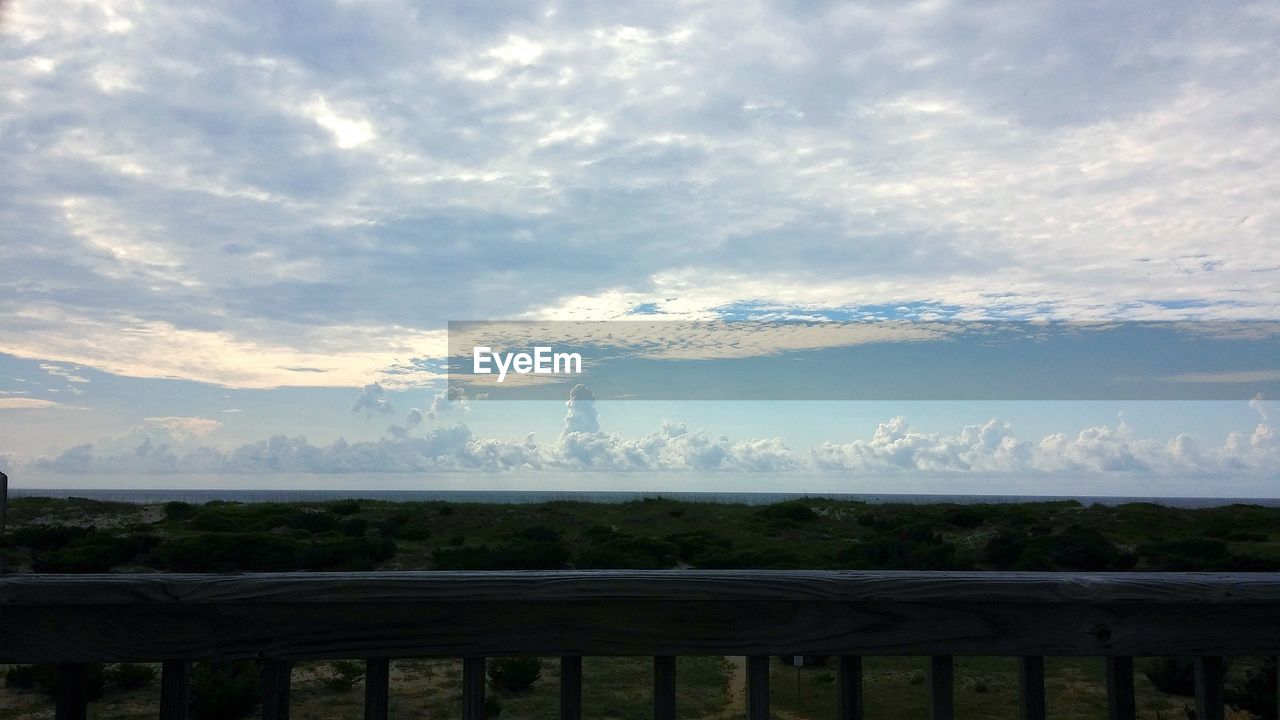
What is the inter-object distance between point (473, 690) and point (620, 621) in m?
0.37

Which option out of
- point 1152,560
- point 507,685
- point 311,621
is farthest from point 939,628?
point 1152,560

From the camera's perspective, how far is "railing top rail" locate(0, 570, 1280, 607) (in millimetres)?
1986

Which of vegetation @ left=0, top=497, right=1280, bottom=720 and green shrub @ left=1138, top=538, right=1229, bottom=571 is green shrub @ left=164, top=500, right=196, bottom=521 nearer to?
vegetation @ left=0, top=497, right=1280, bottom=720

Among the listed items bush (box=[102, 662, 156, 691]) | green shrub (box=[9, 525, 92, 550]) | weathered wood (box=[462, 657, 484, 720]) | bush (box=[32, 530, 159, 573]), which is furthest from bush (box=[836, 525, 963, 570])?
green shrub (box=[9, 525, 92, 550])

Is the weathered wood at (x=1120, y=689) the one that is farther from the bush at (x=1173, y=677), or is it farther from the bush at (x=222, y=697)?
the bush at (x=1173, y=677)

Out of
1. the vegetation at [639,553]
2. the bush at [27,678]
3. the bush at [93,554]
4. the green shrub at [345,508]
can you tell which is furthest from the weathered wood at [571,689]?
the green shrub at [345,508]

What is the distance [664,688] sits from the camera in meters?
2.04

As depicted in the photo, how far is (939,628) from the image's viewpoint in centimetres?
208

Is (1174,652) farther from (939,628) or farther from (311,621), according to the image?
(311,621)

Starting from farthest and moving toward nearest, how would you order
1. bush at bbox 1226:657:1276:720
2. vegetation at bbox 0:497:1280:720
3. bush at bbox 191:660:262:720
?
vegetation at bbox 0:497:1280:720, bush at bbox 191:660:262:720, bush at bbox 1226:657:1276:720

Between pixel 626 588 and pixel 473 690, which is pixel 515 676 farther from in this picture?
pixel 626 588

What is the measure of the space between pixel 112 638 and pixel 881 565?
62.1ft

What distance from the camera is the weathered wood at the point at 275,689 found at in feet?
6.64

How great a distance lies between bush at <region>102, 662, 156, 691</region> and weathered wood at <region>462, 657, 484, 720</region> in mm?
10511
